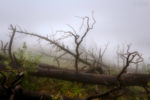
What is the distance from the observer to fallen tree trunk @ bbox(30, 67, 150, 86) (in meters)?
5.02

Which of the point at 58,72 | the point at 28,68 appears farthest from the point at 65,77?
the point at 28,68

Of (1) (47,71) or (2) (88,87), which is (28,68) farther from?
(2) (88,87)

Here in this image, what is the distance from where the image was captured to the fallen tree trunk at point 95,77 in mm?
5016

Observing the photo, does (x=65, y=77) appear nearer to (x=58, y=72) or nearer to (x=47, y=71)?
(x=58, y=72)

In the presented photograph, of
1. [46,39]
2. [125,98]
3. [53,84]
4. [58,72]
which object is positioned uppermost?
[46,39]

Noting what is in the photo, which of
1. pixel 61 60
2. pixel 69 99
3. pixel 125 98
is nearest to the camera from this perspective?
pixel 69 99

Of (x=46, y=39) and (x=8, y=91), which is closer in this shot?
(x=8, y=91)

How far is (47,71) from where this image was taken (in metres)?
5.30

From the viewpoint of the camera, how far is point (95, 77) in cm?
524

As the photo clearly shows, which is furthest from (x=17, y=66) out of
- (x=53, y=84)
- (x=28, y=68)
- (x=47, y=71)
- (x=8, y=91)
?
(x=8, y=91)

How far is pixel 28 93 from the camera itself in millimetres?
4051

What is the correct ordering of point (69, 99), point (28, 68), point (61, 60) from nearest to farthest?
point (69, 99)
point (28, 68)
point (61, 60)

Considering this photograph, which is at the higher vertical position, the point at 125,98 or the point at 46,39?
the point at 46,39

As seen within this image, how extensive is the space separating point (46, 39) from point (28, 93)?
2744mm
